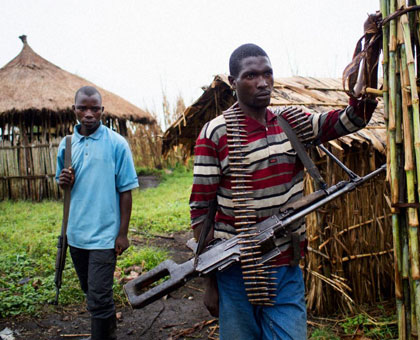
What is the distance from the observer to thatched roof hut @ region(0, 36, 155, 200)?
11633 millimetres

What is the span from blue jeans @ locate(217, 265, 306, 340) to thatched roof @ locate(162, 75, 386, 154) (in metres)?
1.65

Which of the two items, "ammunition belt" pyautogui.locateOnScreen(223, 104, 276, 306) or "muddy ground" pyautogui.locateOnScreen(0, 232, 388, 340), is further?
"muddy ground" pyautogui.locateOnScreen(0, 232, 388, 340)

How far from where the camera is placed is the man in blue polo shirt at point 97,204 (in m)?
3.26

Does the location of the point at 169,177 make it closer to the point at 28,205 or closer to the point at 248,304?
the point at 28,205

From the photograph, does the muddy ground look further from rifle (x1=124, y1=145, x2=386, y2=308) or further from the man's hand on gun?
rifle (x1=124, y1=145, x2=386, y2=308)

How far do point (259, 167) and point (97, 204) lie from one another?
1.71 m

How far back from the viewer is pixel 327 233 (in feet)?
13.4

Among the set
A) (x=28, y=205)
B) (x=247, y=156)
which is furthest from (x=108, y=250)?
(x=28, y=205)

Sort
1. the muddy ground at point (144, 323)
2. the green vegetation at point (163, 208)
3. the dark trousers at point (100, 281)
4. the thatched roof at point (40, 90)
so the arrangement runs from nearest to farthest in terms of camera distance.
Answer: the dark trousers at point (100, 281)
the muddy ground at point (144, 323)
the green vegetation at point (163, 208)
the thatched roof at point (40, 90)

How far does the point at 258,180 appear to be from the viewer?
7.02 feet

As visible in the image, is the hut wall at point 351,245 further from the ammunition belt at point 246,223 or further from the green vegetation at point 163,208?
the green vegetation at point 163,208

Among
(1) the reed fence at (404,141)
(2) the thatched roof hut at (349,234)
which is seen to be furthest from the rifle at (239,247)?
(2) the thatched roof hut at (349,234)

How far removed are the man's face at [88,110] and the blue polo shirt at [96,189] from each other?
0.24 feet

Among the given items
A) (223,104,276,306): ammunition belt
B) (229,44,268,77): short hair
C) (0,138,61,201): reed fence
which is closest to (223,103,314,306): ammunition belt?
(223,104,276,306): ammunition belt
